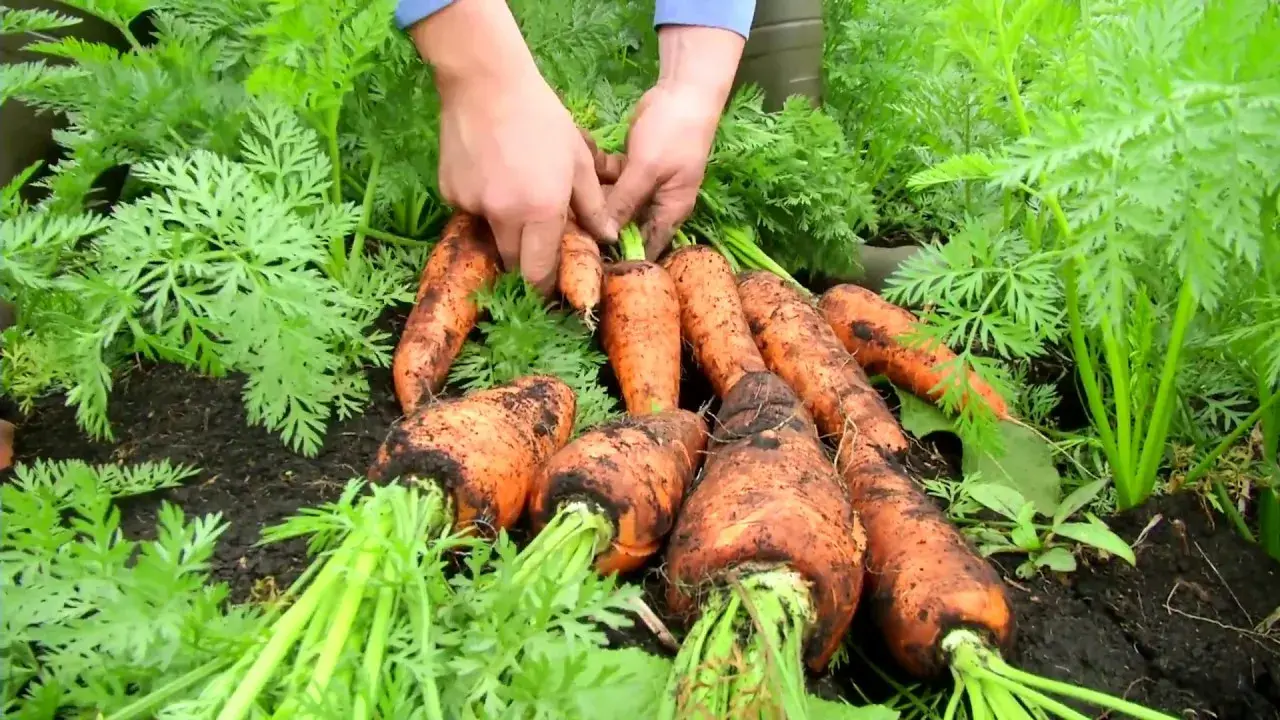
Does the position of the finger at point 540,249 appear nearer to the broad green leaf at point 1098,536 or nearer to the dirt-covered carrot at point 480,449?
the dirt-covered carrot at point 480,449

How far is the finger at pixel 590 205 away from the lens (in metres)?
1.37

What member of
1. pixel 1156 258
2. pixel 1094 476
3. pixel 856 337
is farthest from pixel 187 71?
pixel 1094 476

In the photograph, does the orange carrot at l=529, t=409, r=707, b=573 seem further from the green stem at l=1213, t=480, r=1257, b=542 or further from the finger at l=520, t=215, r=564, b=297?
the green stem at l=1213, t=480, r=1257, b=542

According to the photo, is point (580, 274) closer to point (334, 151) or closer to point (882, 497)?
point (334, 151)

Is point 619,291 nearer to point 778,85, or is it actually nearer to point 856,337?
point 856,337

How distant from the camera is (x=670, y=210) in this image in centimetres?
153

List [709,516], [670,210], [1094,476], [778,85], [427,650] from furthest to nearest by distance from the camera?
[778,85], [670,210], [1094,476], [709,516], [427,650]

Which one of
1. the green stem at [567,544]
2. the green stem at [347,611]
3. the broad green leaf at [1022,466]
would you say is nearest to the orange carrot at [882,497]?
the broad green leaf at [1022,466]

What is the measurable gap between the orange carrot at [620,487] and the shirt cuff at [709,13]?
2.66 ft

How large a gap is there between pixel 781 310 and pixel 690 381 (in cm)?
22

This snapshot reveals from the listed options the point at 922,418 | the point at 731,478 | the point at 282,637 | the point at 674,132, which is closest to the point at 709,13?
the point at 674,132

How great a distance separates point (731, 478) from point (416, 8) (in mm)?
756

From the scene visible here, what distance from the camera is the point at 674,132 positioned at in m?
1.43

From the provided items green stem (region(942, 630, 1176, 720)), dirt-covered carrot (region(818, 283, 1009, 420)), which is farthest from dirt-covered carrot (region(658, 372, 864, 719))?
dirt-covered carrot (region(818, 283, 1009, 420))
